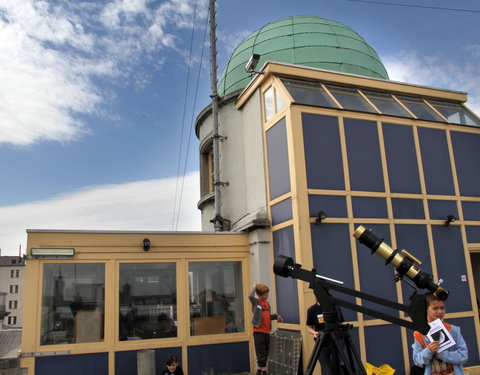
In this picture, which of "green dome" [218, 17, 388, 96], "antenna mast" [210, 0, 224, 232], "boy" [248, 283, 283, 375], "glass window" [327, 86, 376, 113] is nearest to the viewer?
"boy" [248, 283, 283, 375]

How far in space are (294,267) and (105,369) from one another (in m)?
6.28

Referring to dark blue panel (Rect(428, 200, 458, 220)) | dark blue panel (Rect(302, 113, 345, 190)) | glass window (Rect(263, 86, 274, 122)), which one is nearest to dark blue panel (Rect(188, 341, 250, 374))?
dark blue panel (Rect(302, 113, 345, 190))

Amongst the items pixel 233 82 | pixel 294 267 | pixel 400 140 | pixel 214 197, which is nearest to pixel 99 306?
pixel 214 197

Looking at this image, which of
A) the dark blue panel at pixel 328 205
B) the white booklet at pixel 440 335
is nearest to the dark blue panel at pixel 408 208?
the dark blue panel at pixel 328 205

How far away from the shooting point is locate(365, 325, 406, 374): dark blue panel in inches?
327

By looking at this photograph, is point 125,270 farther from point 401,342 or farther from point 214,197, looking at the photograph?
point 401,342

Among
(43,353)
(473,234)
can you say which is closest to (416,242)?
(473,234)

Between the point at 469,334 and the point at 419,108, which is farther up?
the point at 419,108

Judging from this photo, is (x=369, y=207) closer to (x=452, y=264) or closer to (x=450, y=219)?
(x=450, y=219)

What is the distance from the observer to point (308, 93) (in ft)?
31.9

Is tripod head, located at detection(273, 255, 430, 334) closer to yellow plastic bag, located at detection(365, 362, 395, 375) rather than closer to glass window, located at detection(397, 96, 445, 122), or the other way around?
yellow plastic bag, located at detection(365, 362, 395, 375)

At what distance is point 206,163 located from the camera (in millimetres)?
14641

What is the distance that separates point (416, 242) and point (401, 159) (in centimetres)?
184

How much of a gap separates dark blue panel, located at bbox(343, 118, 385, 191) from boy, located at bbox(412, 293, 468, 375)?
16.6 ft
